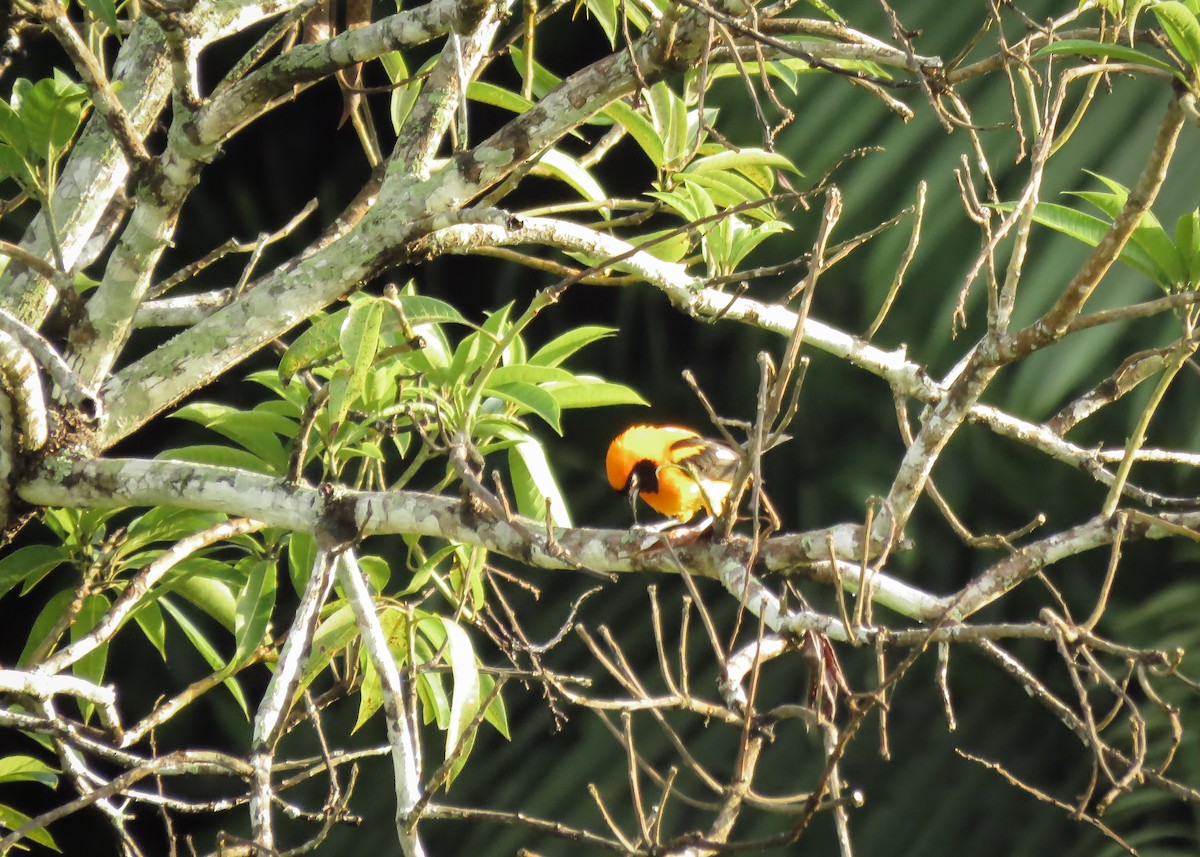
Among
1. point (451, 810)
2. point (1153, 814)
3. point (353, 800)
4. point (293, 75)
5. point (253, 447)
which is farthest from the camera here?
point (353, 800)

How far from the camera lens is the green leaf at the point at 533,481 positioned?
1.60 meters

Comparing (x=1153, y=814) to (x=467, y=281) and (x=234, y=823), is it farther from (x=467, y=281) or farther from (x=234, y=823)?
(x=234, y=823)

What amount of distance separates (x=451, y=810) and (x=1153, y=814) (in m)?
1.80

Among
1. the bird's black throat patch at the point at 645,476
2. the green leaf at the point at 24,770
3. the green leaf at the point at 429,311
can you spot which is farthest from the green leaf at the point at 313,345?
the bird's black throat patch at the point at 645,476

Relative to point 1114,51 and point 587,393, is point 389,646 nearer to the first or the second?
point 587,393

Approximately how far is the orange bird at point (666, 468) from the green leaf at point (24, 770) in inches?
46.5

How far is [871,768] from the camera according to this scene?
2.54 meters

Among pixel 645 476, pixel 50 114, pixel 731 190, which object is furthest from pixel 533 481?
pixel 645 476

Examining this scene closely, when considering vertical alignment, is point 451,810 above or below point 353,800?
above

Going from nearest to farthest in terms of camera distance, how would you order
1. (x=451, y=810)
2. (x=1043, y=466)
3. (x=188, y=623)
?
(x=451, y=810) < (x=188, y=623) < (x=1043, y=466)

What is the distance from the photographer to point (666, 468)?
254cm

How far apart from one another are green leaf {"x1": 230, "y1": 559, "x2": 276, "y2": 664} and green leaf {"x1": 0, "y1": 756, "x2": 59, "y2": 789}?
0.40m

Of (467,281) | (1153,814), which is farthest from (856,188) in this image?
(1153,814)

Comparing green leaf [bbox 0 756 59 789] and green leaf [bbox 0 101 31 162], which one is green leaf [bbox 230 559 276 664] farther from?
green leaf [bbox 0 101 31 162]
